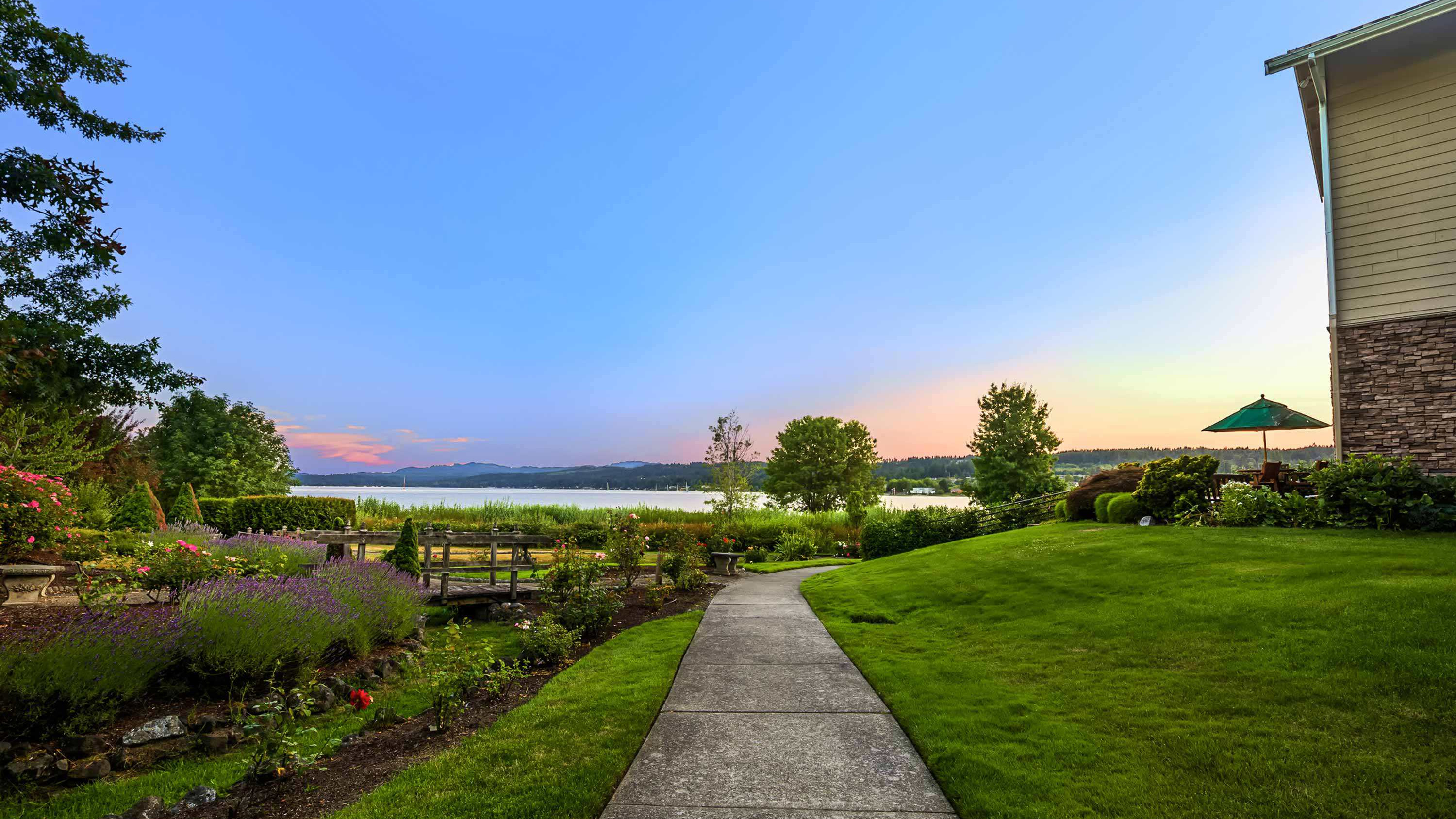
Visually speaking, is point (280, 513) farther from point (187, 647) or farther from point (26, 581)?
point (187, 647)

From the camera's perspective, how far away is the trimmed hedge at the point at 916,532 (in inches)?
771

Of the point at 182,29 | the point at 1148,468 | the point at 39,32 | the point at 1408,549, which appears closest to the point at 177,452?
the point at 182,29

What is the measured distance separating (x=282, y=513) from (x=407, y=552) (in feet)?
33.0

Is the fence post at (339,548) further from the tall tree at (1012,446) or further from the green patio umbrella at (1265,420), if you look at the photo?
the tall tree at (1012,446)

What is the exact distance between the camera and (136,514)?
11.0 meters

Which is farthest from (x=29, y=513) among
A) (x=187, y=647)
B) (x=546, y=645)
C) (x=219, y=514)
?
(x=219, y=514)

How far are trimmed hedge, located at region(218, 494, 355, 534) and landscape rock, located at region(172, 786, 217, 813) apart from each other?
17.4 metres

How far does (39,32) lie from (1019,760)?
1117 cm

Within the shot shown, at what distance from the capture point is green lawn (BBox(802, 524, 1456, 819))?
3.55 m

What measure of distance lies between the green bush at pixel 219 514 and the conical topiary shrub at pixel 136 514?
7645 mm

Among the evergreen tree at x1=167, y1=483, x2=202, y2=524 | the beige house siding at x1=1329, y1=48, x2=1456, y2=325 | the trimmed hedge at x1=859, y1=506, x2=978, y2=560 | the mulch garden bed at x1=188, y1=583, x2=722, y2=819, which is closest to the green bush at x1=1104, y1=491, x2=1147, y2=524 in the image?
the trimmed hedge at x1=859, y1=506, x2=978, y2=560

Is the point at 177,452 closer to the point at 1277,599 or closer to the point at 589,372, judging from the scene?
the point at 589,372

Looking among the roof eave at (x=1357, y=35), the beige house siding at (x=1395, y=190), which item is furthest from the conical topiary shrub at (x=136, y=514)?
the roof eave at (x=1357, y=35)

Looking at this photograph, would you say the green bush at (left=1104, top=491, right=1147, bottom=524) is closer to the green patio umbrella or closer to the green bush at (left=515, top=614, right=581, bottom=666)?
the green patio umbrella
